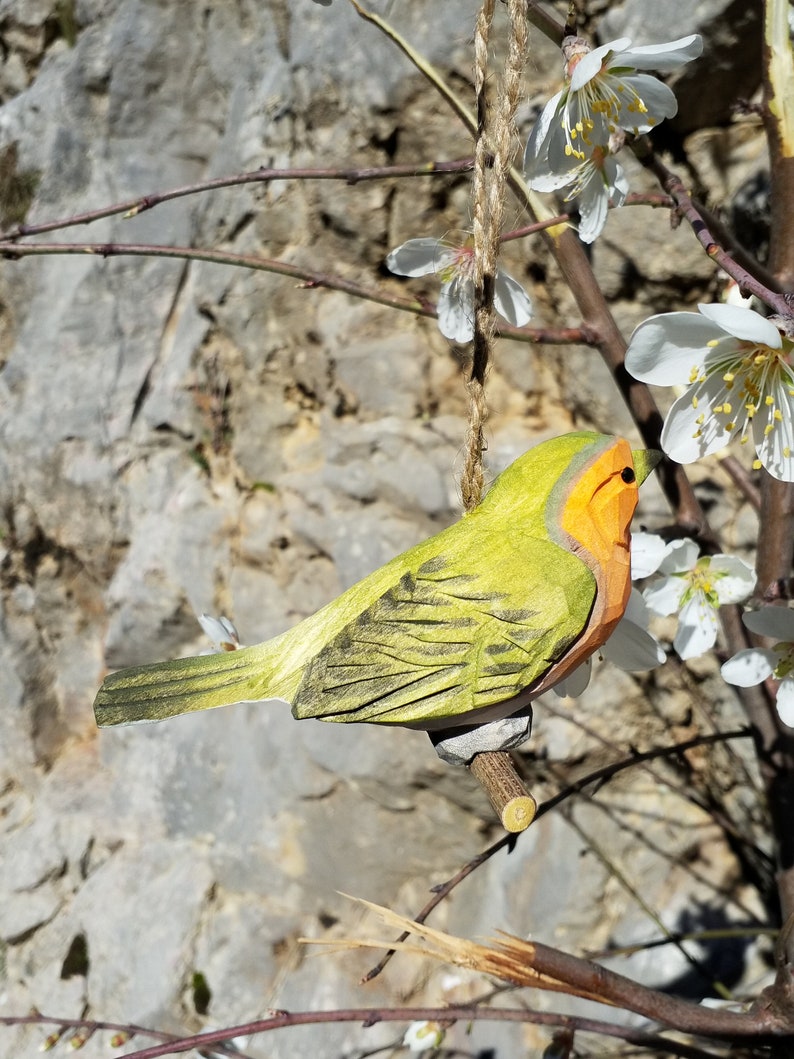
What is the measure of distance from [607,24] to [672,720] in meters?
1.05

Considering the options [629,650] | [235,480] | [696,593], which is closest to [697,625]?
[696,593]

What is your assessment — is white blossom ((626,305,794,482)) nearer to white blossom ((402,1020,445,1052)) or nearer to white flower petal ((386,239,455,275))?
white flower petal ((386,239,455,275))

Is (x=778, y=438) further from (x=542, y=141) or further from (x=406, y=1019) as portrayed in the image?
(x=406, y=1019)

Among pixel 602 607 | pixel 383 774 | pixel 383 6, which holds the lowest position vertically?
pixel 383 774

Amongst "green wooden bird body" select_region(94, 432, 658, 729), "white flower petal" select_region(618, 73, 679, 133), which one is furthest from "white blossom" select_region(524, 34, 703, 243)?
"green wooden bird body" select_region(94, 432, 658, 729)

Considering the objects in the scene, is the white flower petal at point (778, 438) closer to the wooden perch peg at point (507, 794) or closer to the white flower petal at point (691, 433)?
the white flower petal at point (691, 433)

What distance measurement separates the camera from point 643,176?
3.81ft

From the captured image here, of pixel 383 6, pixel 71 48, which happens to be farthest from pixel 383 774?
pixel 71 48

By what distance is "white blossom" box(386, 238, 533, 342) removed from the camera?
2.28 feet

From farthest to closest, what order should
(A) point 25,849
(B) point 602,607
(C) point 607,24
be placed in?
(A) point 25,849 → (C) point 607,24 → (B) point 602,607

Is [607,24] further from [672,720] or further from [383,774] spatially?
[383,774]

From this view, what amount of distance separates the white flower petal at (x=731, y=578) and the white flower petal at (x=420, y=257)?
36 cm

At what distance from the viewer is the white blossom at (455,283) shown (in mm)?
694

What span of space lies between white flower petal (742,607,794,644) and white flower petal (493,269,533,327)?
31cm
